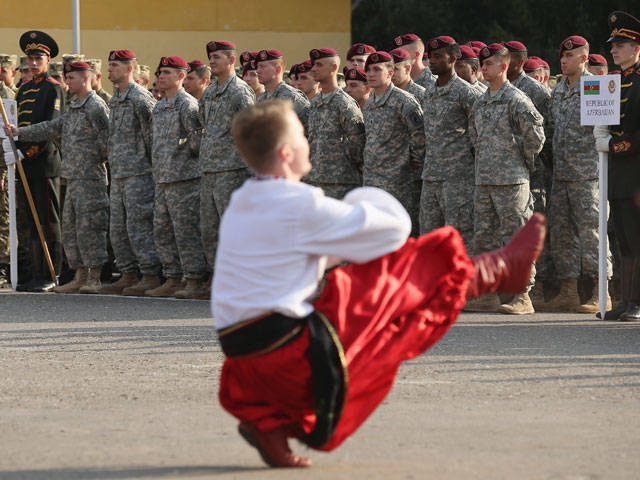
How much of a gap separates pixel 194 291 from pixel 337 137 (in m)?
1.95

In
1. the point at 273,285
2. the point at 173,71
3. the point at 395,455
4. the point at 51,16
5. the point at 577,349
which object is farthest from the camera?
the point at 51,16

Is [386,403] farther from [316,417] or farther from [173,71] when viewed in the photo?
[173,71]

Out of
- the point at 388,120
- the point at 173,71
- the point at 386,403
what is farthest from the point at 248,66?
the point at 386,403

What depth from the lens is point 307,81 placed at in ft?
42.4

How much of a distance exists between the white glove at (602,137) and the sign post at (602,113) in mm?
68

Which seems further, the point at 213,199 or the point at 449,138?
the point at 213,199

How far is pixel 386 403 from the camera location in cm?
660

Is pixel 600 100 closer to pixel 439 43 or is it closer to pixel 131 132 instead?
pixel 439 43

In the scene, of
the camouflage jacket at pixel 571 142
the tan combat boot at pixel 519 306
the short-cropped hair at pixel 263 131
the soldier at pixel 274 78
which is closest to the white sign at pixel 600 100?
the camouflage jacket at pixel 571 142

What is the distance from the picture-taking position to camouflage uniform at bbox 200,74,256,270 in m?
11.8

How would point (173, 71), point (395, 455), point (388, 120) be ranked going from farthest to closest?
point (173, 71) < point (388, 120) < point (395, 455)

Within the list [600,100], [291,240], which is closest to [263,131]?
[291,240]

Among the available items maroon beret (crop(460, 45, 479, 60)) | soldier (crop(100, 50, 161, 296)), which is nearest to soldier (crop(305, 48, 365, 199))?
maroon beret (crop(460, 45, 479, 60))

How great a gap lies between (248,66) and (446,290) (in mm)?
9068
